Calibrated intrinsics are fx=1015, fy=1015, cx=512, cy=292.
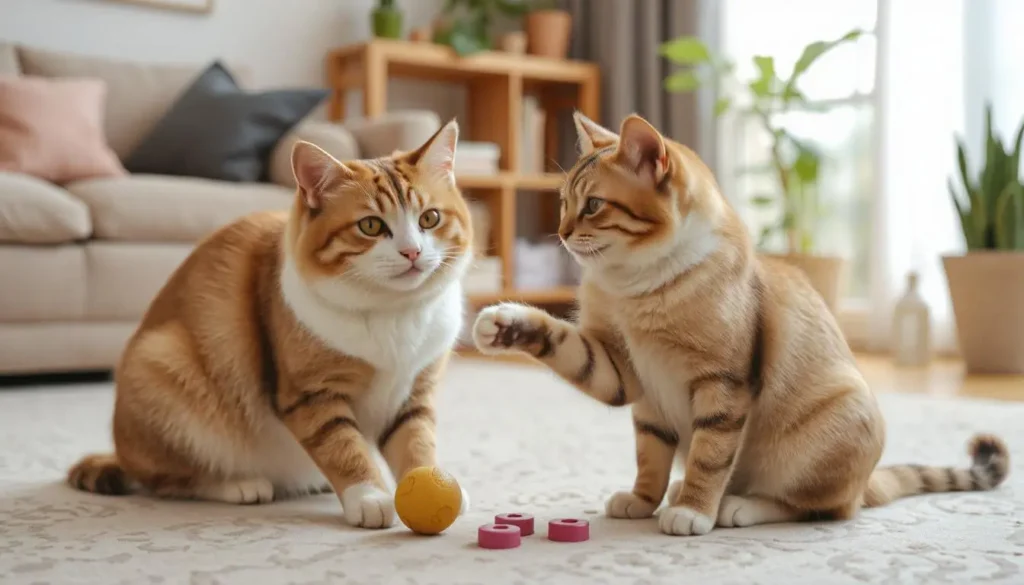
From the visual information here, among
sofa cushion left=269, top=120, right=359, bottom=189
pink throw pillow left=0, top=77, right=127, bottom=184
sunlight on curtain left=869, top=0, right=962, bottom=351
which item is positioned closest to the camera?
pink throw pillow left=0, top=77, right=127, bottom=184

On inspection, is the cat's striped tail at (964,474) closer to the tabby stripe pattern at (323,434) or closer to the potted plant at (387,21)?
the tabby stripe pattern at (323,434)

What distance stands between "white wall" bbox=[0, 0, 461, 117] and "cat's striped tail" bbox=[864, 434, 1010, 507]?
12.1 feet

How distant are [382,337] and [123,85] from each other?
10.2 ft

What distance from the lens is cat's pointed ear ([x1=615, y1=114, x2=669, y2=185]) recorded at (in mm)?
1413

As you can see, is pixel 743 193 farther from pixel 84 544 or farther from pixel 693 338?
pixel 84 544

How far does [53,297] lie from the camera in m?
3.20

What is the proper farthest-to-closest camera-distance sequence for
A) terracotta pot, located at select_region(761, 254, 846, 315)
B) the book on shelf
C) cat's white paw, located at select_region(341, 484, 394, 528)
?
the book on shelf < terracotta pot, located at select_region(761, 254, 846, 315) < cat's white paw, located at select_region(341, 484, 394, 528)

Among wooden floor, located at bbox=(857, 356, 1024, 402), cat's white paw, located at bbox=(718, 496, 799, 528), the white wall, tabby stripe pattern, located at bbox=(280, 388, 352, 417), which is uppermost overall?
the white wall

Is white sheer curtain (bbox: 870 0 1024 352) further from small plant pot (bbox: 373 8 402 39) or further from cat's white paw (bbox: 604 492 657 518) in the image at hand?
cat's white paw (bbox: 604 492 657 518)

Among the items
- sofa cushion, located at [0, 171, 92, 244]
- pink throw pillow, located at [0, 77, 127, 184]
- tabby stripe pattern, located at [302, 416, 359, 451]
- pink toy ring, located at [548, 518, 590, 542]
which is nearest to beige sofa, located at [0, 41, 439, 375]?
sofa cushion, located at [0, 171, 92, 244]

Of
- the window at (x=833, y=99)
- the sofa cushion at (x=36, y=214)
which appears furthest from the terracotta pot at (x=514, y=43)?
the sofa cushion at (x=36, y=214)

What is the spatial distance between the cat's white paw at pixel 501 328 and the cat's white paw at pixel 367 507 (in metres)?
0.26

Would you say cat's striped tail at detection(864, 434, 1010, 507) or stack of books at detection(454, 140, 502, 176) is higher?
stack of books at detection(454, 140, 502, 176)

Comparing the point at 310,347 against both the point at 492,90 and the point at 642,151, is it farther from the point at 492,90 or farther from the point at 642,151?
the point at 492,90
